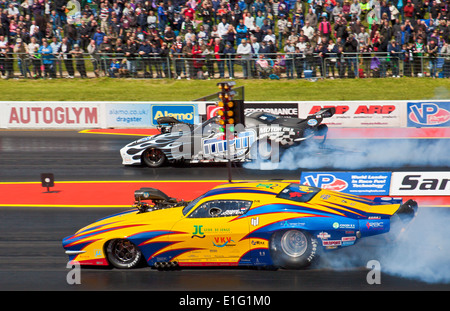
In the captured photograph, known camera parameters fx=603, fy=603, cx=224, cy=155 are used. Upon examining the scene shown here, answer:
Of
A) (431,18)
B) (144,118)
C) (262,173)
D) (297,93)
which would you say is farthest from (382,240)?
(431,18)

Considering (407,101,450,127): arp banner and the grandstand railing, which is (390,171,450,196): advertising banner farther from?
the grandstand railing

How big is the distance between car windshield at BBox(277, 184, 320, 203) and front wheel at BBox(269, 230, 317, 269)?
1.86 feet

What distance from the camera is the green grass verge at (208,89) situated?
26078 millimetres

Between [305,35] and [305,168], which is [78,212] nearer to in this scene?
[305,168]

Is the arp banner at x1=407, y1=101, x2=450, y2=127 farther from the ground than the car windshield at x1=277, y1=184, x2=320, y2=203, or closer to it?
closer to it

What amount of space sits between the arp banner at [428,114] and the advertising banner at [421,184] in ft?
29.6

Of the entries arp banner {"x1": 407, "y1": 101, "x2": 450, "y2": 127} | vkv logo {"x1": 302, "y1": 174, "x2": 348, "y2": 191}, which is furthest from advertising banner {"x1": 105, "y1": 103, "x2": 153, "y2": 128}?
vkv logo {"x1": 302, "y1": 174, "x2": 348, "y2": 191}

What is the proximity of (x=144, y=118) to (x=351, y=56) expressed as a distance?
9.49 m

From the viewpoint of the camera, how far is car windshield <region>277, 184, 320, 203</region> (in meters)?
9.71

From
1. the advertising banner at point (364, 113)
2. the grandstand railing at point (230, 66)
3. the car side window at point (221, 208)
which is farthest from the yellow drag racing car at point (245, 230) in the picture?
the grandstand railing at point (230, 66)

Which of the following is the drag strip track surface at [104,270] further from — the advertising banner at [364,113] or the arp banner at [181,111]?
the advertising banner at [364,113]

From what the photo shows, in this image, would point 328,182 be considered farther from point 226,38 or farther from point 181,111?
point 226,38

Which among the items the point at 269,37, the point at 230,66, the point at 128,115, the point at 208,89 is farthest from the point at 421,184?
the point at 208,89

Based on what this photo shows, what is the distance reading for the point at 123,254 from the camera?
10148 mm
